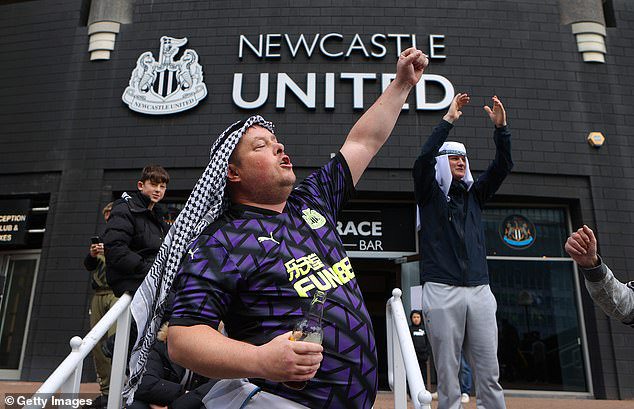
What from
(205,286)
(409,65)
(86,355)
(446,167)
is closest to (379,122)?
(409,65)

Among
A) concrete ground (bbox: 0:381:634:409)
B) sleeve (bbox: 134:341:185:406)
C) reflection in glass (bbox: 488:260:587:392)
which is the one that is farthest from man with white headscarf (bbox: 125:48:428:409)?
reflection in glass (bbox: 488:260:587:392)

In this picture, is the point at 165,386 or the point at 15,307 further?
the point at 15,307

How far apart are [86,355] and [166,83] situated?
20.7 feet

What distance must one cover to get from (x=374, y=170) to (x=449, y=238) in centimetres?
440

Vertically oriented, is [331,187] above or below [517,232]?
below

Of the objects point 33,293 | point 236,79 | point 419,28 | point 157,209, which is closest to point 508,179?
point 419,28

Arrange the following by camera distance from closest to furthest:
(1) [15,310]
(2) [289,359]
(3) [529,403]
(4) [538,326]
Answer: (2) [289,359] → (3) [529,403] → (4) [538,326] → (1) [15,310]

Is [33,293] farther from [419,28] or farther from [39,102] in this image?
[419,28]

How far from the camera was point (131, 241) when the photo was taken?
3.76 metres

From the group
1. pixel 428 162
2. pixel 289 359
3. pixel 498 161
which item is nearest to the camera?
pixel 289 359

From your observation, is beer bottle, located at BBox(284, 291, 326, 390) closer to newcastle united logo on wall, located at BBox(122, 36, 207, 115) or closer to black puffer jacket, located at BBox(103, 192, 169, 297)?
black puffer jacket, located at BBox(103, 192, 169, 297)

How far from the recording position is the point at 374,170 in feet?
25.4

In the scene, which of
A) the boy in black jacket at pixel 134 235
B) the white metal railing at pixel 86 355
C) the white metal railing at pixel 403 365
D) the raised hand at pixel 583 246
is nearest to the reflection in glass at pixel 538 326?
the white metal railing at pixel 403 365

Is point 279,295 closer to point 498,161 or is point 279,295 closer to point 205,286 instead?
point 205,286
